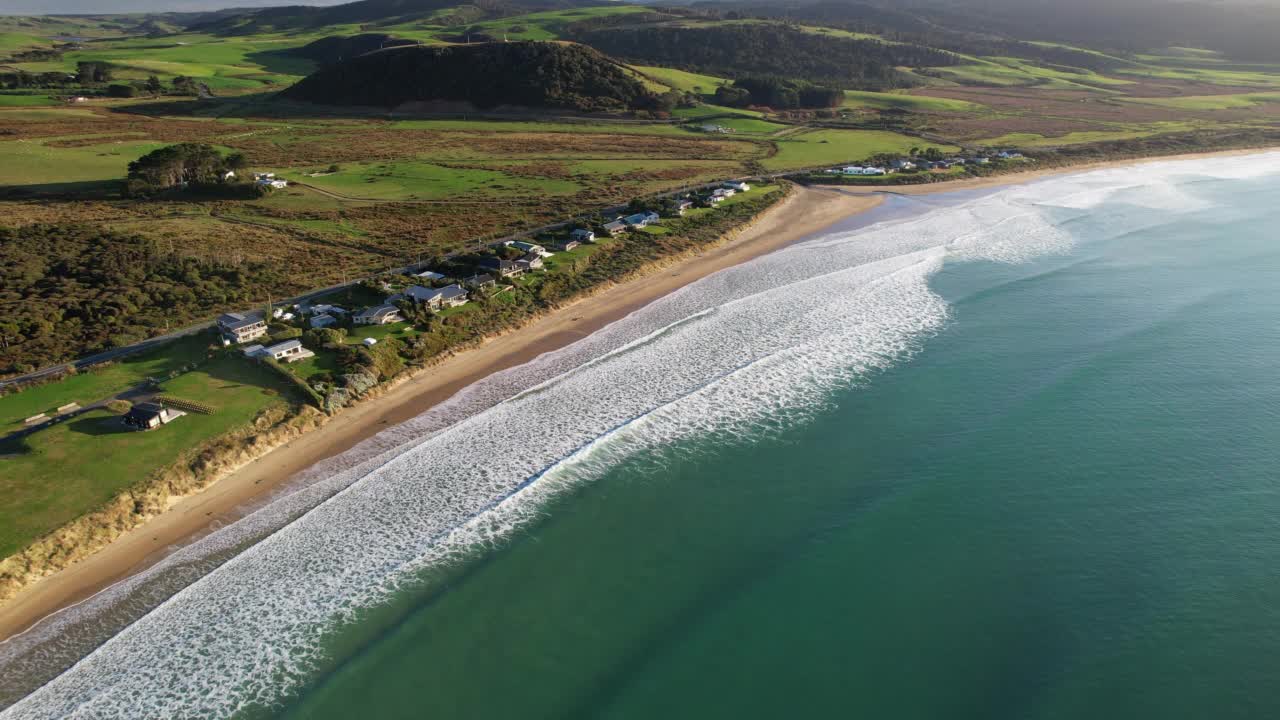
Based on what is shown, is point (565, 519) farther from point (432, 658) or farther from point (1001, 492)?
point (1001, 492)

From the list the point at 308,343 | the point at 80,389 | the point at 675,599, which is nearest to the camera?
Result: the point at 675,599

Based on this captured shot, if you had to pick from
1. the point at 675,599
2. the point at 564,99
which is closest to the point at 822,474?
the point at 675,599

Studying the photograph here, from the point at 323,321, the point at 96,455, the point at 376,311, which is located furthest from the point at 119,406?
the point at 376,311

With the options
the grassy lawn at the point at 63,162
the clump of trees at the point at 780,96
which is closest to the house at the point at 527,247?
the grassy lawn at the point at 63,162

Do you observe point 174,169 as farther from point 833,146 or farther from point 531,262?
point 833,146

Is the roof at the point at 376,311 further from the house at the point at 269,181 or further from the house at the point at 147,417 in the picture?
the house at the point at 269,181

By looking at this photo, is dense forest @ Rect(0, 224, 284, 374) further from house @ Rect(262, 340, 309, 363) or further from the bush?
house @ Rect(262, 340, 309, 363)

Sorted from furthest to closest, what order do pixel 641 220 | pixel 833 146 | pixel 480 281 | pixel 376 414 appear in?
pixel 833 146
pixel 641 220
pixel 480 281
pixel 376 414

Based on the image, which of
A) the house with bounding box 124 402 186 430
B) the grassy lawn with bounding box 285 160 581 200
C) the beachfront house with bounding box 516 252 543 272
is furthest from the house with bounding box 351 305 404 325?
the grassy lawn with bounding box 285 160 581 200
